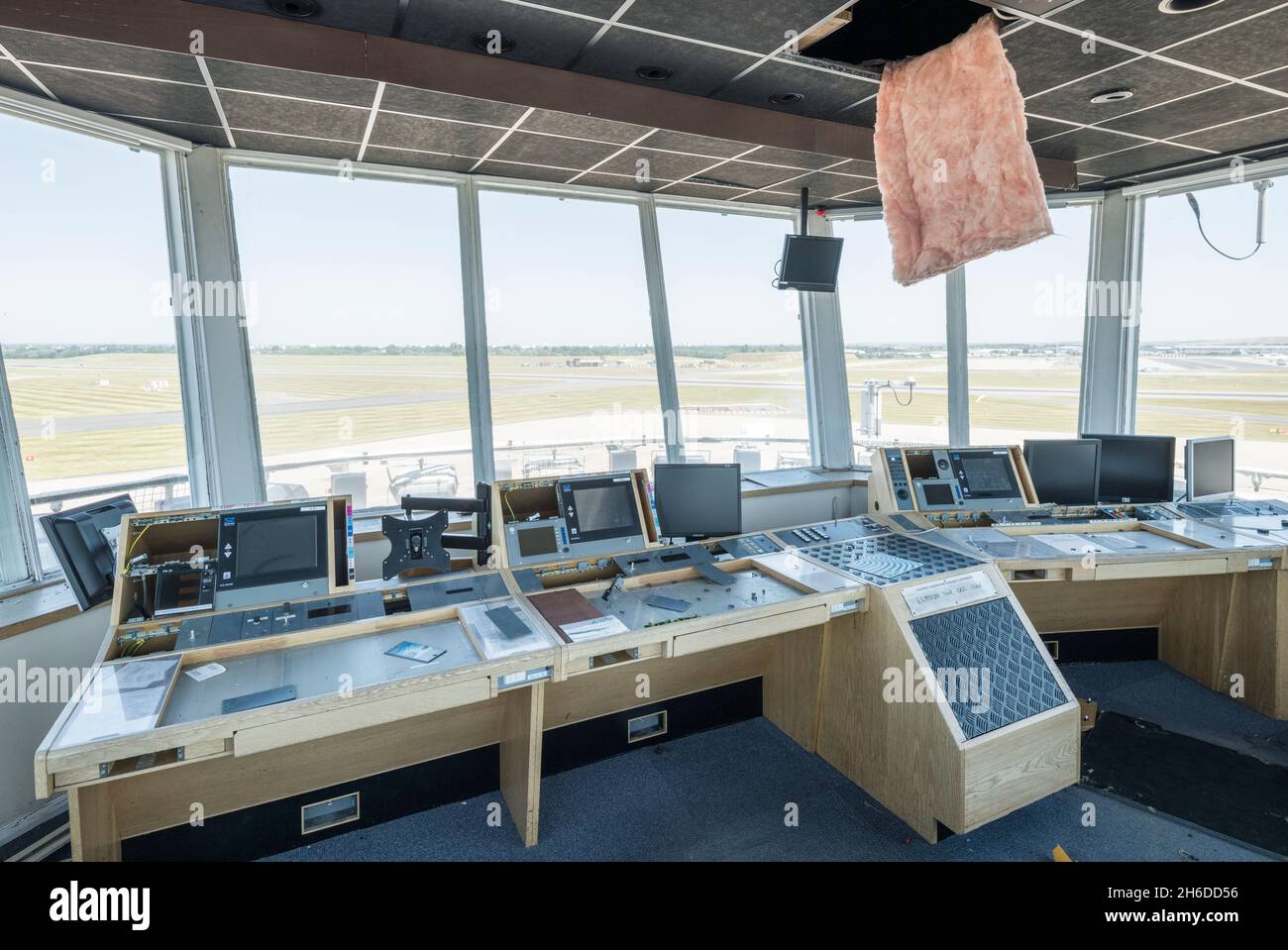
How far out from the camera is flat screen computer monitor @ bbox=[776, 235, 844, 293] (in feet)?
14.4

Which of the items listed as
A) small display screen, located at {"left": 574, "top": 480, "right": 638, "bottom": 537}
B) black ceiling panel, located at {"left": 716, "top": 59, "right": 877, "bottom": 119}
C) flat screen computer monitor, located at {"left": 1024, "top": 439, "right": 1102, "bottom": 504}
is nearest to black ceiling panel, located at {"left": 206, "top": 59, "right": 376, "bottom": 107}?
black ceiling panel, located at {"left": 716, "top": 59, "right": 877, "bottom": 119}

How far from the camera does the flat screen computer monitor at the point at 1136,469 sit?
153 inches

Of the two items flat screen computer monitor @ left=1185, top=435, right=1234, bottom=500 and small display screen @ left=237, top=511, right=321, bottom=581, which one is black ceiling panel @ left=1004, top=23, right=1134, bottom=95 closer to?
flat screen computer monitor @ left=1185, top=435, right=1234, bottom=500

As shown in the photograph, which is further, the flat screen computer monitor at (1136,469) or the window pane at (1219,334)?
the window pane at (1219,334)

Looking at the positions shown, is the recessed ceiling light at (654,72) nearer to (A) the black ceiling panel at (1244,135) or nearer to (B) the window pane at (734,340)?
(B) the window pane at (734,340)

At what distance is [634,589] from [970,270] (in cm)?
390

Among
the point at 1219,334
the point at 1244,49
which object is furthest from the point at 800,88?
the point at 1219,334

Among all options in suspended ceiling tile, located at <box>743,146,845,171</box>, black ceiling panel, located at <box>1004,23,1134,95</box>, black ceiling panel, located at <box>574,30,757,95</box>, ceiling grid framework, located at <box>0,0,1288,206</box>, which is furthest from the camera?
suspended ceiling tile, located at <box>743,146,845,171</box>

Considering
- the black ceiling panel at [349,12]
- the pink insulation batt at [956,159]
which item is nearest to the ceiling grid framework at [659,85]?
the black ceiling panel at [349,12]

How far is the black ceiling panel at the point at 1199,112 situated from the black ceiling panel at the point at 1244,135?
113 mm

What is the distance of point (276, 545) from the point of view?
242 centimetres

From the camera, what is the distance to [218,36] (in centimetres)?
232

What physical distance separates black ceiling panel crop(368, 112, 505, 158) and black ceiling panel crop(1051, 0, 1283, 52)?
2.48 meters

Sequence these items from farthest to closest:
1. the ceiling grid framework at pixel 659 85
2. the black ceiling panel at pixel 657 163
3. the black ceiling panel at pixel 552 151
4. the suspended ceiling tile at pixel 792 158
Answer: the black ceiling panel at pixel 657 163 < the suspended ceiling tile at pixel 792 158 < the black ceiling panel at pixel 552 151 < the ceiling grid framework at pixel 659 85
